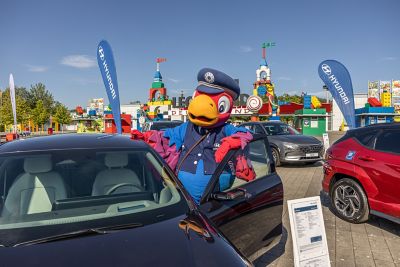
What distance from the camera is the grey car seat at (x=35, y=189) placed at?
7.72 feet

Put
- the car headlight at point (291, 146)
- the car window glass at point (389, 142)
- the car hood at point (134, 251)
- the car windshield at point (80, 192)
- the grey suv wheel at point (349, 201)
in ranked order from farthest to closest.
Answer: the car headlight at point (291, 146) < the grey suv wheel at point (349, 201) < the car window glass at point (389, 142) < the car windshield at point (80, 192) < the car hood at point (134, 251)

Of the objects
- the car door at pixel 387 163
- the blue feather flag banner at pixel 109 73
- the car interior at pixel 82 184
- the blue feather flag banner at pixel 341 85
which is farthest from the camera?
the blue feather flag banner at pixel 341 85

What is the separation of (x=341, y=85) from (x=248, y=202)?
10.5 m

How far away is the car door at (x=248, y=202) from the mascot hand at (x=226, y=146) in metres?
0.08

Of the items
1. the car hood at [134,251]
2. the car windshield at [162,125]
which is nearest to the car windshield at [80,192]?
the car hood at [134,251]

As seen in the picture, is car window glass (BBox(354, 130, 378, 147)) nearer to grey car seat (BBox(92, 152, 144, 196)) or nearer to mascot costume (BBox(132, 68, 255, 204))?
mascot costume (BBox(132, 68, 255, 204))

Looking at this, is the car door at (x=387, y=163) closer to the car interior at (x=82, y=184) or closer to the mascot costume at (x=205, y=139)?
the mascot costume at (x=205, y=139)

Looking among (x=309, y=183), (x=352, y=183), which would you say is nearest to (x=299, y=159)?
(x=309, y=183)

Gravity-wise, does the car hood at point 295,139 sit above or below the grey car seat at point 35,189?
below

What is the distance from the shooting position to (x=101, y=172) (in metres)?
2.76

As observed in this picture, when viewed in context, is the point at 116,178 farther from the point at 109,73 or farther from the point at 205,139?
the point at 109,73

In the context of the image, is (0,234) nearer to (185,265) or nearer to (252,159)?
(185,265)

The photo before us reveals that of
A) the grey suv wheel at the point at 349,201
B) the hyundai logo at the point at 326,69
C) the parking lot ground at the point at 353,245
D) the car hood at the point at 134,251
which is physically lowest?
the parking lot ground at the point at 353,245

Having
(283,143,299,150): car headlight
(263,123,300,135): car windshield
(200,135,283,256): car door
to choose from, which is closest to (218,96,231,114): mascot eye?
(200,135,283,256): car door
